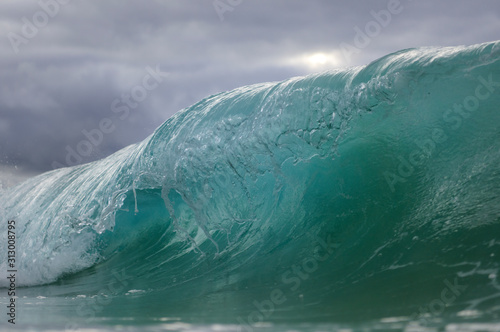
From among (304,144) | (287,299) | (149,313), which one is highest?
(304,144)

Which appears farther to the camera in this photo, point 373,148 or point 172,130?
point 172,130

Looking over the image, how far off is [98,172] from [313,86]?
425cm

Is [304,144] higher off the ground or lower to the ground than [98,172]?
lower

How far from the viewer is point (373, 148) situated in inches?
225

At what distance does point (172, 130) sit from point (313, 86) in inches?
88.6

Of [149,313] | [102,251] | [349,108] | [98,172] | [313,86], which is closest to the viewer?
[149,313]

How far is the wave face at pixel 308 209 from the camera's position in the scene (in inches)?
150

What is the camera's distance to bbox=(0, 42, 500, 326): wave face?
3.81 meters

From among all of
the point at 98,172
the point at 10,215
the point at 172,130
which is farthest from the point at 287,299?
the point at 10,215

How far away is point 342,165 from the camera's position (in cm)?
579

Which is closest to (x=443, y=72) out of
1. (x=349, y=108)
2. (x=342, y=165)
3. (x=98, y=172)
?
(x=349, y=108)

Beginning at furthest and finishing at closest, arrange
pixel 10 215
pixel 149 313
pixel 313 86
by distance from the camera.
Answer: pixel 10 215
pixel 313 86
pixel 149 313

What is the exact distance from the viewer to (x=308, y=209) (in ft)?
18.9

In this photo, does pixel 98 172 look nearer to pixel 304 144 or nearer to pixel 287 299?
pixel 304 144
